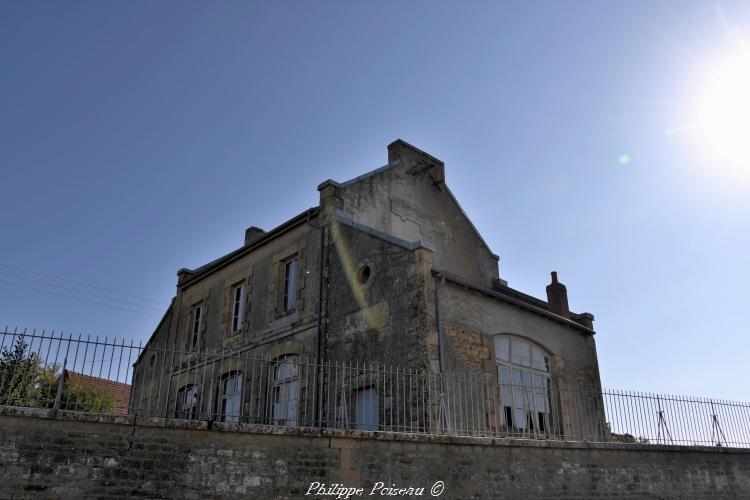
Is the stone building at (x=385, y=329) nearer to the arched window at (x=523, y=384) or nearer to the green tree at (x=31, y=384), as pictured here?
the arched window at (x=523, y=384)

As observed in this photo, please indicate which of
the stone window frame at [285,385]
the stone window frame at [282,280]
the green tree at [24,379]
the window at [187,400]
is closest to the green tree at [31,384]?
the green tree at [24,379]

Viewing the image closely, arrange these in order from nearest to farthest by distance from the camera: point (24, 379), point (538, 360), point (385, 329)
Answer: point (24, 379) → point (385, 329) → point (538, 360)

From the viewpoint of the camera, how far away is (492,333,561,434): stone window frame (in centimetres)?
1270

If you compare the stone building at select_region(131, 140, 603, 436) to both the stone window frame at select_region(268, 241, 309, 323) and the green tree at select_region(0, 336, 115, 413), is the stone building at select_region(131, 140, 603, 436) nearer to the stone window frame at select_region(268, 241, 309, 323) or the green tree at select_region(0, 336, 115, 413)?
the stone window frame at select_region(268, 241, 309, 323)

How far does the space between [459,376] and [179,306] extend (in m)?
11.3

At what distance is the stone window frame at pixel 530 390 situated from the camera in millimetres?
12703

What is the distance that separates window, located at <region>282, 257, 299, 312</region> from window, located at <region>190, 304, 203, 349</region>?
413 centimetres

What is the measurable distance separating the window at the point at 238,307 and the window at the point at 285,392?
260cm

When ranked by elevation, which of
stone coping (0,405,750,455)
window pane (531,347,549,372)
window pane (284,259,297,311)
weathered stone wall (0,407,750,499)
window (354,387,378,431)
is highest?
window pane (284,259,297,311)

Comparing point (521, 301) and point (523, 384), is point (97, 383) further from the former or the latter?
point (521, 301)

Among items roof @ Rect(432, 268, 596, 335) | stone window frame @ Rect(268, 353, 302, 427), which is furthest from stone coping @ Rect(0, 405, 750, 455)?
stone window frame @ Rect(268, 353, 302, 427)

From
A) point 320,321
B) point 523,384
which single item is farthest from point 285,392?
point 523,384

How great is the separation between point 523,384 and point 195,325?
10.1 metres

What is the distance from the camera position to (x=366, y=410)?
12219 millimetres
